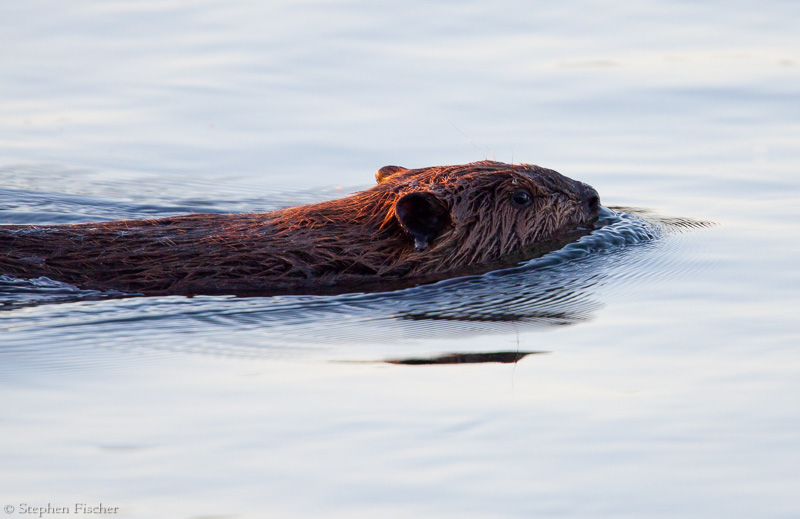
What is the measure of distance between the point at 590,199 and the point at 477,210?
1.06m

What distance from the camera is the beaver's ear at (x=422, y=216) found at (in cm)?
716

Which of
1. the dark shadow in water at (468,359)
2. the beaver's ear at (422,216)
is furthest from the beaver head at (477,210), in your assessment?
the dark shadow in water at (468,359)

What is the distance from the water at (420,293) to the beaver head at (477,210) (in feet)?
0.69

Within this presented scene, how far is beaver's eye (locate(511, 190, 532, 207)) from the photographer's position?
25.2 ft

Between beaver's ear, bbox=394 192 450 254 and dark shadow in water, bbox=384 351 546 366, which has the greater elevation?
beaver's ear, bbox=394 192 450 254

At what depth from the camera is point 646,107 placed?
39.0ft

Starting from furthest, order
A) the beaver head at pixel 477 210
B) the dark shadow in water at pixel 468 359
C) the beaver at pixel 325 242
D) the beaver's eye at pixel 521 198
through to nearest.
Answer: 1. the beaver's eye at pixel 521 198
2. the beaver head at pixel 477 210
3. the beaver at pixel 325 242
4. the dark shadow in water at pixel 468 359

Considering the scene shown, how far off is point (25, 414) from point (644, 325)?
3.30 meters

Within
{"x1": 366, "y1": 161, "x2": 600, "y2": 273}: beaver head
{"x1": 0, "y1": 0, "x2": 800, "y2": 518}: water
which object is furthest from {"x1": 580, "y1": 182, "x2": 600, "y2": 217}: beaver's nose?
{"x1": 0, "y1": 0, "x2": 800, "y2": 518}: water

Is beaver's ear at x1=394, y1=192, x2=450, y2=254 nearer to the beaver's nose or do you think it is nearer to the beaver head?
→ the beaver head

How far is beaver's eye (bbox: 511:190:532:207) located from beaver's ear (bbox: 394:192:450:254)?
0.52 metres

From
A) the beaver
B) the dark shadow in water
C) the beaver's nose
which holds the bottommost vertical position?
the dark shadow in water

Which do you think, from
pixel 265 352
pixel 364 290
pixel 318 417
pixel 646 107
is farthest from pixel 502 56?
pixel 318 417

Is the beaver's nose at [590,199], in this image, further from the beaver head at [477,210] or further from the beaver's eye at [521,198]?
the beaver's eye at [521,198]
